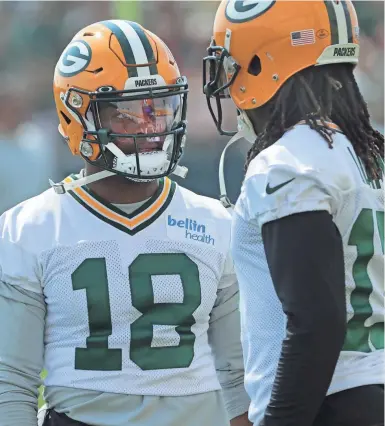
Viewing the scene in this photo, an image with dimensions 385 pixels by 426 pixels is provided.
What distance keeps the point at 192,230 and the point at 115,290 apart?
0.99 ft

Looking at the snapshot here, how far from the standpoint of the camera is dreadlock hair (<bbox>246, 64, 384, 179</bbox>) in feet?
6.19

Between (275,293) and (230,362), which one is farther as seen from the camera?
(230,362)

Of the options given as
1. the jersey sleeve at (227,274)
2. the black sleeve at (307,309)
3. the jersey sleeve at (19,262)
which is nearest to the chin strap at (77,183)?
the jersey sleeve at (19,262)

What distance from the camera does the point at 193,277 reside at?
7.98 feet

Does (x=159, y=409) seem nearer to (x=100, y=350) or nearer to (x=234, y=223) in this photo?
(x=100, y=350)

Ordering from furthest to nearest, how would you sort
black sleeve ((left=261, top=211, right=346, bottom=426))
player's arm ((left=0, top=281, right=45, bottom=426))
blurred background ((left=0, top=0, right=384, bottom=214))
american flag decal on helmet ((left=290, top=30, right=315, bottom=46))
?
blurred background ((left=0, top=0, right=384, bottom=214)) → player's arm ((left=0, top=281, right=45, bottom=426)) → american flag decal on helmet ((left=290, top=30, right=315, bottom=46)) → black sleeve ((left=261, top=211, right=346, bottom=426))

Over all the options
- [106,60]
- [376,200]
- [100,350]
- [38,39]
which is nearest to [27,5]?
[38,39]

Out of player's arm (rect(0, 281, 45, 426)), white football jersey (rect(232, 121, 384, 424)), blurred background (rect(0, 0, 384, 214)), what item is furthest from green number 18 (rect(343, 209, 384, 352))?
blurred background (rect(0, 0, 384, 214))

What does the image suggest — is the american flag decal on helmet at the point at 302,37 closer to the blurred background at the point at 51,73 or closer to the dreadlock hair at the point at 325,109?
the dreadlock hair at the point at 325,109

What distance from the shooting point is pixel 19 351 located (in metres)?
2.32

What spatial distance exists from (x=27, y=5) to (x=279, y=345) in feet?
20.3

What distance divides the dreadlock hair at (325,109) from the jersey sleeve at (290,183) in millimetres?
98

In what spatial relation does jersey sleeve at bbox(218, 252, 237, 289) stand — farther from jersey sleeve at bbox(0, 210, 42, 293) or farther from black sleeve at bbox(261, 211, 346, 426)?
black sleeve at bbox(261, 211, 346, 426)

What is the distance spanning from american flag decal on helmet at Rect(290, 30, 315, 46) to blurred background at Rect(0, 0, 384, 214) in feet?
16.5
